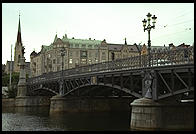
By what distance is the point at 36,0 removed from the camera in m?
22.3

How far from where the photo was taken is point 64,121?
39.2 meters

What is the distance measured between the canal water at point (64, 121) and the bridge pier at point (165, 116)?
19.9ft

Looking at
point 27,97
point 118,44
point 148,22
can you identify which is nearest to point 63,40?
point 118,44

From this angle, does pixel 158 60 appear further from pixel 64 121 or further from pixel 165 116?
pixel 64 121

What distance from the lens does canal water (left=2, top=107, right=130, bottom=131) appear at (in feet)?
107

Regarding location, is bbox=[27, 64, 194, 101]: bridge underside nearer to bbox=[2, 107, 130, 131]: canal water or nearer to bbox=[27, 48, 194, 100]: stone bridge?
bbox=[27, 48, 194, 100]: stone bridge

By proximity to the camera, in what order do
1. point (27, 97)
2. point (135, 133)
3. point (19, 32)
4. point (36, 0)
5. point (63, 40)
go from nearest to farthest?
point (36, 0) → point (135, 133) → point (27, 97) → point (63, 40) → point (19, 32)

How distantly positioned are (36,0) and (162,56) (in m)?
10.5

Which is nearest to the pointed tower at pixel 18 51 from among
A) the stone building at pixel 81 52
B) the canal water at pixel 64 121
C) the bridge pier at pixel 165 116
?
the stone building at pixel 81 52

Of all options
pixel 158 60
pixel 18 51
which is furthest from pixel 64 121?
pixel 18 51

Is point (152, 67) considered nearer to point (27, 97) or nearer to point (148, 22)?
point (148, 22)

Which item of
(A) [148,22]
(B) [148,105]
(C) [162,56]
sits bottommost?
(B) [148,105]

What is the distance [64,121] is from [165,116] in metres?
17.9

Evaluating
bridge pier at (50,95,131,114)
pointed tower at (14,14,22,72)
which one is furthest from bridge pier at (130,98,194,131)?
pointed tower at (14,14,22,72)
